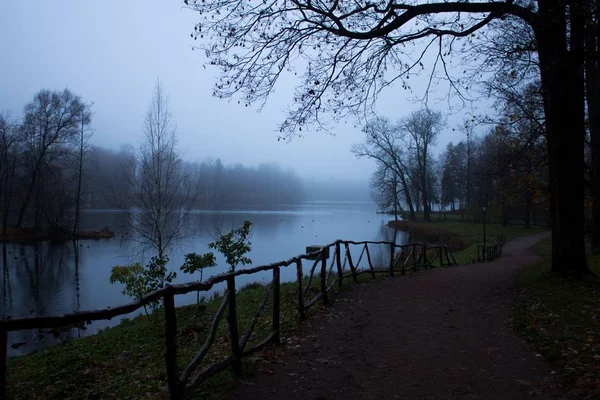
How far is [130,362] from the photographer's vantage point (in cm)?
745

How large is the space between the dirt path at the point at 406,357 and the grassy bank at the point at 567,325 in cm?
20

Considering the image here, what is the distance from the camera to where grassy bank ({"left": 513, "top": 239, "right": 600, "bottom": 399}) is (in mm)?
4709

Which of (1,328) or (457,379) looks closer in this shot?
(1,328)

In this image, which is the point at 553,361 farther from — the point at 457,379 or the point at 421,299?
the point at 421,299

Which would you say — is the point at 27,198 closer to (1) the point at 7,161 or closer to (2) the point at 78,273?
(1) the point at 7,161

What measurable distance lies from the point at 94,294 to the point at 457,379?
17020mm

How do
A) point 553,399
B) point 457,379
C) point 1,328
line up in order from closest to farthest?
point 1,328
point 553,399
point 457,379

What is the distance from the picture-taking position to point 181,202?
869 inches

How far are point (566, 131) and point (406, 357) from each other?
708 centimetres

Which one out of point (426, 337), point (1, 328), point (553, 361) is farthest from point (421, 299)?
point (1, 328)

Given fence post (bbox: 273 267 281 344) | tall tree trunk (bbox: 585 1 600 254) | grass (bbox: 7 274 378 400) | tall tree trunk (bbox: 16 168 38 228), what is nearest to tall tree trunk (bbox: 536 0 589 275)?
grass (bbox: 7 274 378 400)

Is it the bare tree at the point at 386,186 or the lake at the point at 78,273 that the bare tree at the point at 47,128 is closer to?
the lake at the point at 78,273

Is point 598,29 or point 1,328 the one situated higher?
point 598,29

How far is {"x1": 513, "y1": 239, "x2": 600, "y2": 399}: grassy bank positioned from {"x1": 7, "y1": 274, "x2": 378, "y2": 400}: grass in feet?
11.7
